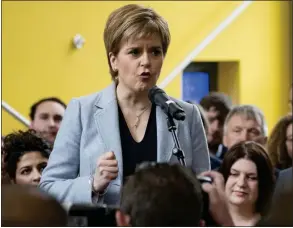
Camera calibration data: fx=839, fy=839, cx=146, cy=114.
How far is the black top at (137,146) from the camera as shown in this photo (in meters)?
1.60

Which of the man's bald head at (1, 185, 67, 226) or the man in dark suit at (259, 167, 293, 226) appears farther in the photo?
the man in dark suit at (259, 167, 293, 226)

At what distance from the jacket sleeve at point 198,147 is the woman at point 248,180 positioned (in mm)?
124

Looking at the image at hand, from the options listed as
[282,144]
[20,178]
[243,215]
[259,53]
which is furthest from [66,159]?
[259,53]

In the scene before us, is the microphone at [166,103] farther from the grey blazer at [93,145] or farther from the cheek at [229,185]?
the cheek at [229,185]

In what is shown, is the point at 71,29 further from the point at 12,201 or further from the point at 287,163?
the point at 12,201

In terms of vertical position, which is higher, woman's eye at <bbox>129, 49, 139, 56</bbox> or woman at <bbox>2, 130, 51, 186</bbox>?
woman's eye at <bbox>129, 49, 139, 56</bbox>

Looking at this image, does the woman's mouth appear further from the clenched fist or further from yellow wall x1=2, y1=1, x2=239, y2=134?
yellow wall x1=2, y1=1, x2=239, y2=134

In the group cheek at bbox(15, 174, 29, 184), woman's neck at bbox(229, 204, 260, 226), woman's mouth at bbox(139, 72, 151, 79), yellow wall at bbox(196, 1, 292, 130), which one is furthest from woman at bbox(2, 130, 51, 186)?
yellow wall at bbox(196, 1, 292, 130)

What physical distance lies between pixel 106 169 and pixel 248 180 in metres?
0.62

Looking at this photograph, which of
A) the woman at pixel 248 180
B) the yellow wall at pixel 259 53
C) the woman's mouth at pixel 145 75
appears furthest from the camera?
the yellow wall at pixel 259 53

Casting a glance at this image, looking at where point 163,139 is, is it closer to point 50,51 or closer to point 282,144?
point 282,144

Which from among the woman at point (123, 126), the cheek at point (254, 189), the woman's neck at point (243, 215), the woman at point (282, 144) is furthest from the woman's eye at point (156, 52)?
the woman at point (282, 144)

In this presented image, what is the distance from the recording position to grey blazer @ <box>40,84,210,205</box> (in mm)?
1574

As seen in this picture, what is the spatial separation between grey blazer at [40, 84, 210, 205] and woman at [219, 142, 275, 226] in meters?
0.18
